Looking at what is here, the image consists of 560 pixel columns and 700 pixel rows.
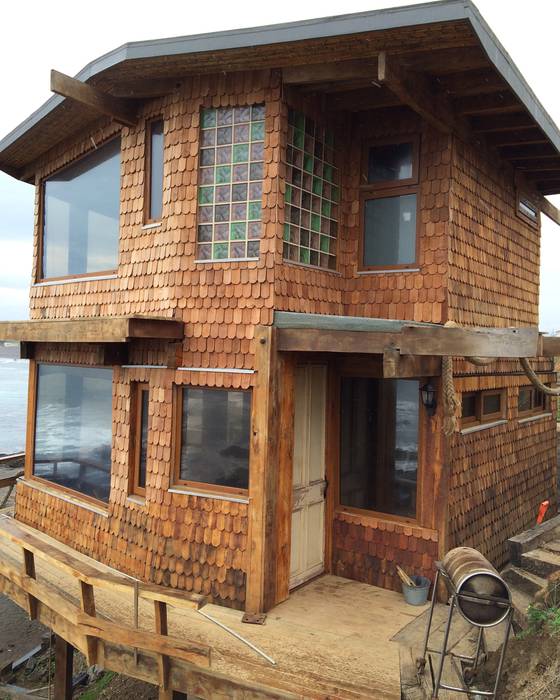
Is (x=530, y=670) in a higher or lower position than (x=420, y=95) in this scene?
lower

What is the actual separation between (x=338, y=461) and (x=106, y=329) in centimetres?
290

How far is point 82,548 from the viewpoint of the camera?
277 inches

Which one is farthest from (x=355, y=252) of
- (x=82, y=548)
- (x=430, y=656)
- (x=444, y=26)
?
(x=82, y=548)

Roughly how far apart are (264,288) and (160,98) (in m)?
2.52

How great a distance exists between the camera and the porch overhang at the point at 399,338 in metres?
4.25

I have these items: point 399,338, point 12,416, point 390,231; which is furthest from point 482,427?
point 12,416

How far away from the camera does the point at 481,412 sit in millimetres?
6938

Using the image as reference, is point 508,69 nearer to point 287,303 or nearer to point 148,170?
point 287,303

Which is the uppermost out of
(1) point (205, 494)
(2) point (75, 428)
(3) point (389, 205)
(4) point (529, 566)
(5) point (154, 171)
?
(5) point (154, 171)

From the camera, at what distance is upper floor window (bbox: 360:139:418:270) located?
624cm

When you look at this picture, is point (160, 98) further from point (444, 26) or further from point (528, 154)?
point (528, 154)

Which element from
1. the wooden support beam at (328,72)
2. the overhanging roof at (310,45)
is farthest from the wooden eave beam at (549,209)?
the wooden support beam at (328,72)

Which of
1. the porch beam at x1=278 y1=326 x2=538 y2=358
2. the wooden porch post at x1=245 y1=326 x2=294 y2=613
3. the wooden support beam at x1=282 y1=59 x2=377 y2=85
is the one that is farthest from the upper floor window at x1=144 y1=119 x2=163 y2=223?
the porch beam at x1=278 y1=326 x2=538 y2=358

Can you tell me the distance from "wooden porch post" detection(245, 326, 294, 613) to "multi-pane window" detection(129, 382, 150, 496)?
1.56m
